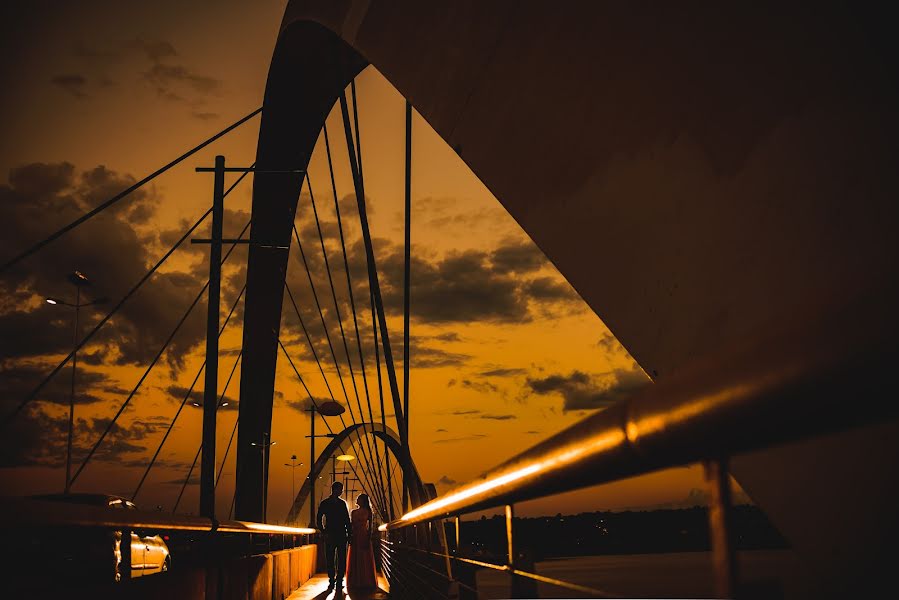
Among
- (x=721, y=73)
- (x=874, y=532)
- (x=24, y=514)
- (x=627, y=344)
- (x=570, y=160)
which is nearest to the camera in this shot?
(x=874, y=532)

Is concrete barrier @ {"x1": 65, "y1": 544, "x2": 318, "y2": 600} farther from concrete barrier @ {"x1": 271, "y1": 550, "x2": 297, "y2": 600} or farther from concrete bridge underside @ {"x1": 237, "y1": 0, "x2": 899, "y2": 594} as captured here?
concrete bridge underside @ {"x1": 237, "y1": 0, "x2": 899, "y2": 594}

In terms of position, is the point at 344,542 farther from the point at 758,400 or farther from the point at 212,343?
the point at 758,400

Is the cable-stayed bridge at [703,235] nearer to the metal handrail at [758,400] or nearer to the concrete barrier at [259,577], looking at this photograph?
the metal handrail at [758,400]

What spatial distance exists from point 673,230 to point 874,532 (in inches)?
44.1

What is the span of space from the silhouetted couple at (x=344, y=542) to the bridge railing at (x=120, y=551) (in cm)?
322

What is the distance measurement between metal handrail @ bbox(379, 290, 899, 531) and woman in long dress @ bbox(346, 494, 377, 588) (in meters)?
9.29

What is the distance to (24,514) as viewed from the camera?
63.1 inches

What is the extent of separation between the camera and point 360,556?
32.1 feet

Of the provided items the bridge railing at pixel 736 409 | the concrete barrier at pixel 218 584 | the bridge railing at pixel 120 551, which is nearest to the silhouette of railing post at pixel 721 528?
the bridge railing at pixel 736 409

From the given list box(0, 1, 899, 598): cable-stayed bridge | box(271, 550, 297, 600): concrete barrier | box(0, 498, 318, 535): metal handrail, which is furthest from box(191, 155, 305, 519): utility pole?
box(0, 498, 318, 535): metal handrail

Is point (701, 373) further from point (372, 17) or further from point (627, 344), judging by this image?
point (372, 17)

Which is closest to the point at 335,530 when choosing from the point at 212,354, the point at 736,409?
the point at 212,354

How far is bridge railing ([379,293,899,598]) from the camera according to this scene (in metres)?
0.48

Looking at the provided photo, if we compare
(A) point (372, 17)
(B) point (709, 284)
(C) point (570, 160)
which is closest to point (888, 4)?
(B) point (709, 284)
